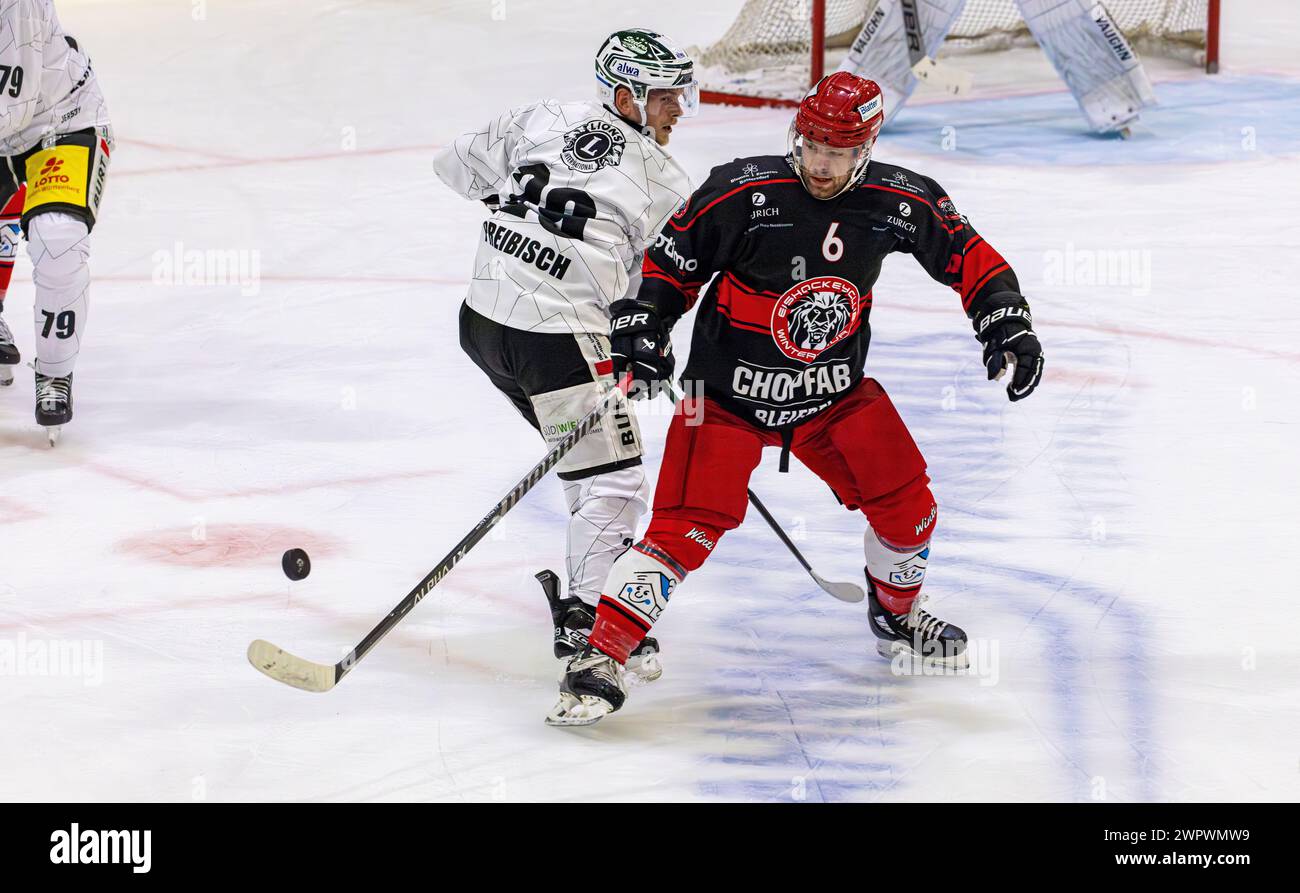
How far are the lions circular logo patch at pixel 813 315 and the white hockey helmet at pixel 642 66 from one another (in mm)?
541

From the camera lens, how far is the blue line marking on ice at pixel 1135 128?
7723 mm

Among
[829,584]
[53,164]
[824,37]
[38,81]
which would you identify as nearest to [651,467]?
[829,584]

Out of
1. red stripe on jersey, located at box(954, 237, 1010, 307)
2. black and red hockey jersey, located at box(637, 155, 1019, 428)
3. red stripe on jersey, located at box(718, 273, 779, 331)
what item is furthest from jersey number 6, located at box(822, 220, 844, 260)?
red stripe on jersey, located at box(954, 237, 1010, 307)

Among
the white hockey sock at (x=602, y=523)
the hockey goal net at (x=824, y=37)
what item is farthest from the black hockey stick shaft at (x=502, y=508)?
the hockey goal net at (x=824, y=37)

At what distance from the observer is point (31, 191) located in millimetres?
4688

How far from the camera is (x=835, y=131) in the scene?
9.62 feet

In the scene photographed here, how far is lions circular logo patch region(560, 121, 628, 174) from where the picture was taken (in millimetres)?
Result: 3330

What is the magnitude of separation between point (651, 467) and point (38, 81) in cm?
197

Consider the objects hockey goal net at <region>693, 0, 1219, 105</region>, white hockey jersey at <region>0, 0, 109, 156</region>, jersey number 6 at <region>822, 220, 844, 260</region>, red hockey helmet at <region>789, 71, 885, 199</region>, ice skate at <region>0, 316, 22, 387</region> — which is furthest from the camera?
hockey goal net at <region>693, 0, 1219, 105</region>

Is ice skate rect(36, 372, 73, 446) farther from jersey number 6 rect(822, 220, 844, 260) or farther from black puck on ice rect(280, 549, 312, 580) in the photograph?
jersey number 6 rect(822, 220, 844, 260)

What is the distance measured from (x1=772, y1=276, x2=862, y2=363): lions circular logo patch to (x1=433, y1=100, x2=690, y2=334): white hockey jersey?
0.37 metres

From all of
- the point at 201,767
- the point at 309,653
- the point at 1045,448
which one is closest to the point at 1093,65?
the point at 1045,448

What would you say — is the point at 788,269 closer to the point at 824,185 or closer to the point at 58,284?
the point at 824,185
